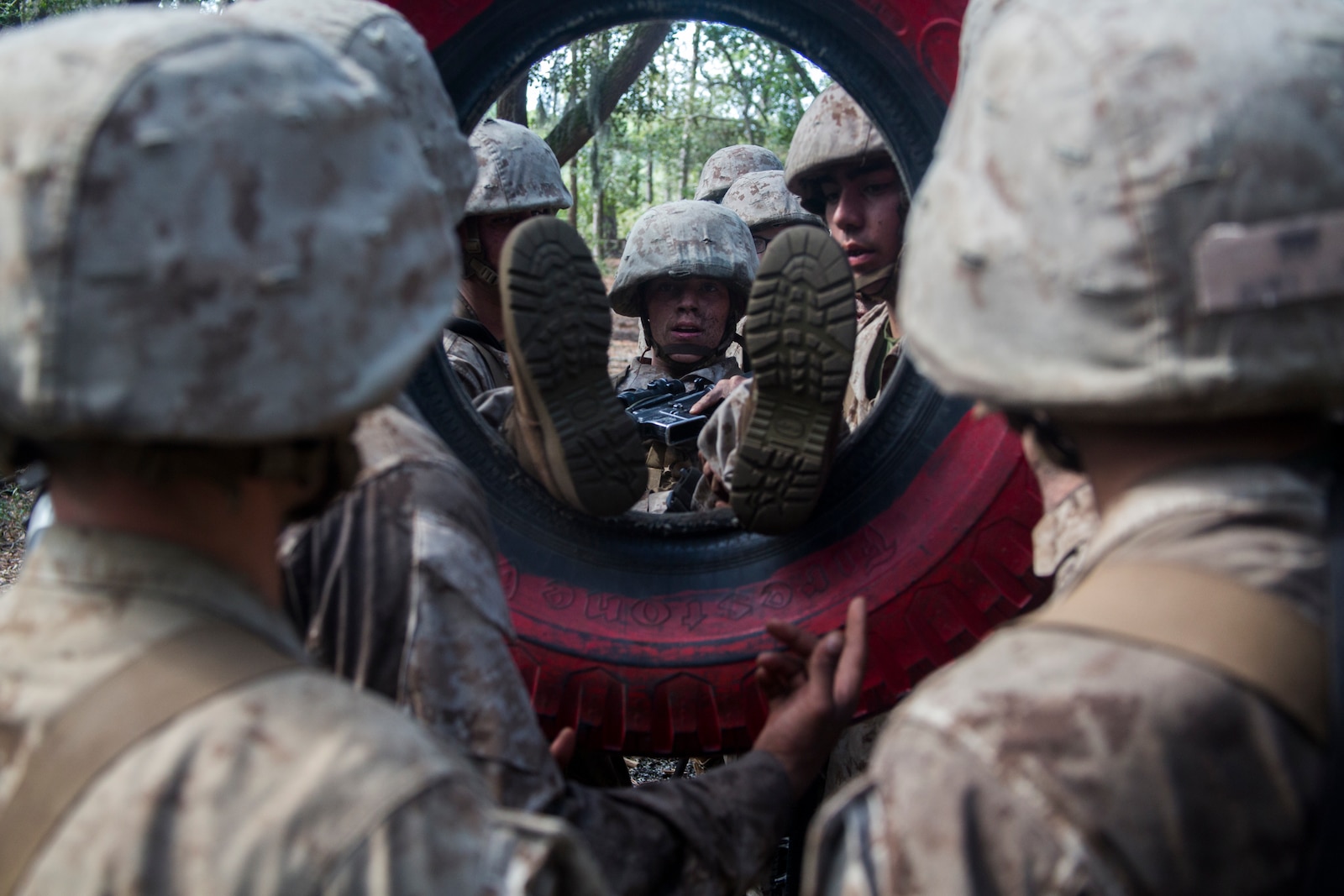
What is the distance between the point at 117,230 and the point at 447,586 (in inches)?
25.4

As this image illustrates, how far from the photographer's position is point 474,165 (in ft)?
6.14

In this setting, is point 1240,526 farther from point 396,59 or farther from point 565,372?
point 565,372

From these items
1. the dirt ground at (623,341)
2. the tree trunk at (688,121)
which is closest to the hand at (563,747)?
the dirt ground at (623,341)

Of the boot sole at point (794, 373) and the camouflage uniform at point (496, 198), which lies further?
the camouflage uniform at point (496, 198)

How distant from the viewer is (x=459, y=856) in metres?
1.01

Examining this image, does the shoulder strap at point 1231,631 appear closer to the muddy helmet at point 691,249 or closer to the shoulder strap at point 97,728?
the shoulder strap at point 97,728

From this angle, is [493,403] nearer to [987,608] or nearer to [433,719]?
[987,608]

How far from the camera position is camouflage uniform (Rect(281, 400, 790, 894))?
1.45 m

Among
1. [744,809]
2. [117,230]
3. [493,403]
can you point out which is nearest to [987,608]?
[744,809]

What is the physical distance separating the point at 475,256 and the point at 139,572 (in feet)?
9.48

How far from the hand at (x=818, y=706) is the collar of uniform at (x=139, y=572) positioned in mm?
874

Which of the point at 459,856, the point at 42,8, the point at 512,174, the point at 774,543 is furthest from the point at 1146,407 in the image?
the point at 42,8

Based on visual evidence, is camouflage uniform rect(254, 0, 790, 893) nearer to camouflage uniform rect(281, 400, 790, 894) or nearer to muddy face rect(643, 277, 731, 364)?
camouflage uniform rect(281, 400, 790, 894)

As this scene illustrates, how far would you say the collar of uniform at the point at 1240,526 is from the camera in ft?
3.34
